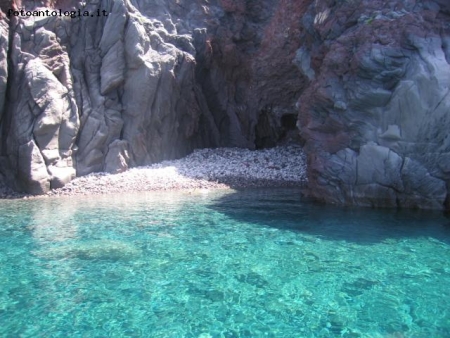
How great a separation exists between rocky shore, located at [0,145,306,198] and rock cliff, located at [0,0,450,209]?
3.07 feet

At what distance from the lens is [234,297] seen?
7125 millimetres

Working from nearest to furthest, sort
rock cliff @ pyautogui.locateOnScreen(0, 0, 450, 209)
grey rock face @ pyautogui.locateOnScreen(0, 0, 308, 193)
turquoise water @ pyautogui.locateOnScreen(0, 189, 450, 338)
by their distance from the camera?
turquoise water @ pyautogui.locateOnScreen(0, 189, 450, 338) → rock cliff @ pyautogui.locateOnScreen(0, 0, 450, 209) → grey rock face @ pyautogui.locateOnScreen(0, 0, 308, 193)

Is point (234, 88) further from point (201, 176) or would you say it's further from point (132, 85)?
point (201, 176)

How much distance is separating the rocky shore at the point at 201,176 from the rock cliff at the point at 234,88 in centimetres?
93

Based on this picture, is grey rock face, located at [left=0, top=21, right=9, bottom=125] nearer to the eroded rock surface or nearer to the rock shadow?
the rock shadow

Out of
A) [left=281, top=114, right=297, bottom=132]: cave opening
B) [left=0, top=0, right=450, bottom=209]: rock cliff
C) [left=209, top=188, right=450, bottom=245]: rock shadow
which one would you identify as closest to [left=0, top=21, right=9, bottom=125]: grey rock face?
[left=0, top=0, right=450, bottom=209]: rock cliff

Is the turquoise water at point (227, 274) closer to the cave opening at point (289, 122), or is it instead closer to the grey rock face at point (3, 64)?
the grey rock face at point (3, 64)

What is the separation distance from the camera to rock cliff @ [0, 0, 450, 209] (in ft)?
45.2

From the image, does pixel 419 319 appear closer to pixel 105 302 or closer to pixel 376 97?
pixel 105 302

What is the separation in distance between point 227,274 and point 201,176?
13.8 metres

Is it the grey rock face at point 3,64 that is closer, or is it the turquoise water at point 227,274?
the turquoise water at point 227,274

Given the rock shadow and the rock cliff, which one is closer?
the rock shadow

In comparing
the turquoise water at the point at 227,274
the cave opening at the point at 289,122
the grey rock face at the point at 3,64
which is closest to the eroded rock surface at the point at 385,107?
the turquoise water at the point at 227,274

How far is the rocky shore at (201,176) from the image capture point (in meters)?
20.0
